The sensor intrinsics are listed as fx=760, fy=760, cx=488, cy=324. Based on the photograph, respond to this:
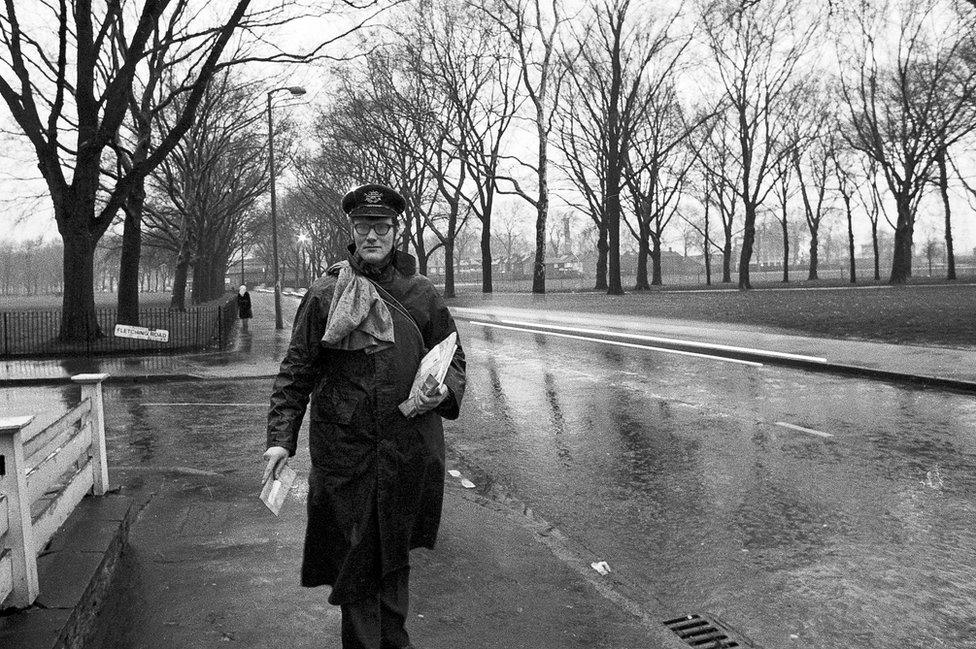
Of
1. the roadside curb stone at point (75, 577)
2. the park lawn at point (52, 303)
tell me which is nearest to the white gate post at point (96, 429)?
the roadside curb stone at point (75, 577)

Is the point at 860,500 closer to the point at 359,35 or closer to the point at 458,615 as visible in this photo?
the point at 458,615

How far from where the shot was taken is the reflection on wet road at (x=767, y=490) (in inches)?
162

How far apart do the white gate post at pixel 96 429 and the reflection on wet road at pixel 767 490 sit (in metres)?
3.07

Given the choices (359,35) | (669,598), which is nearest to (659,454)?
(669,598)

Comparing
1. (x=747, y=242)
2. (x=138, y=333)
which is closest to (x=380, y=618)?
(x=138, y=333)

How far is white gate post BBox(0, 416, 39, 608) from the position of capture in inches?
123

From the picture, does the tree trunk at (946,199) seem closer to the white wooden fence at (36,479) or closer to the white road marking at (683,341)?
the white road marking at (683,341)

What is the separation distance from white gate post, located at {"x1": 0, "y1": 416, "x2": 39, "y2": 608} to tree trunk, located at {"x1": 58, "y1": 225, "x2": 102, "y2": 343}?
58.8 feet

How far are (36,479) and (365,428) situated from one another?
1.80 metres

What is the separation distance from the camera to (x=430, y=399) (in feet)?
9.86

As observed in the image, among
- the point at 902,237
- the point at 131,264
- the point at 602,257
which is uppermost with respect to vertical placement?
the point at 902,237

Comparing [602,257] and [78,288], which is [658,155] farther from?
[78,288]

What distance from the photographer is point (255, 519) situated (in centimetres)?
536

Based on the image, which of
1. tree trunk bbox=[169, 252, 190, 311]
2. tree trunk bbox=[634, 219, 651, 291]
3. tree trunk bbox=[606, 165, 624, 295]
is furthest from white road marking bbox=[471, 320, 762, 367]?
tree trunk bbox=[634, 219, 651, 291]
